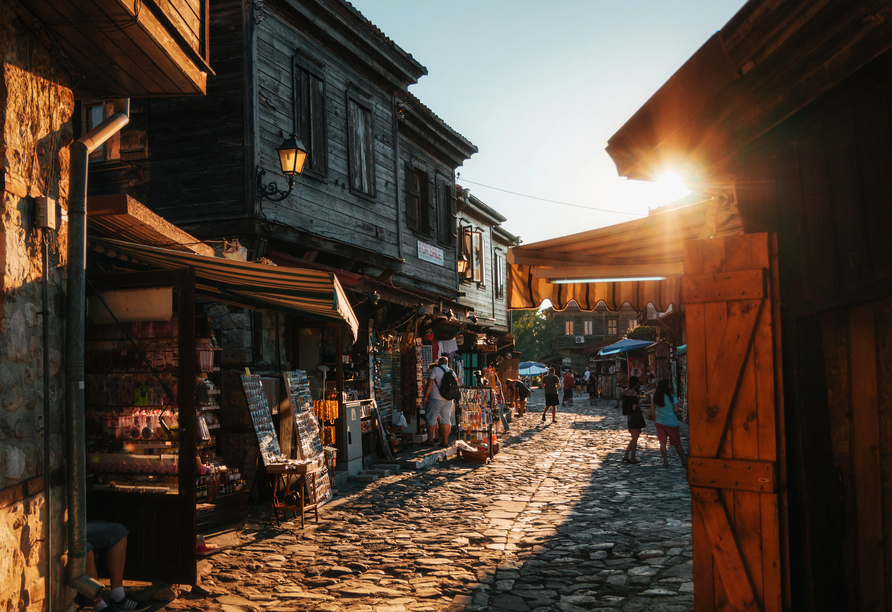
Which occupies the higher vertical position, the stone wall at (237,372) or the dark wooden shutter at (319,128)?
the dark wooden shutter at (319,128)

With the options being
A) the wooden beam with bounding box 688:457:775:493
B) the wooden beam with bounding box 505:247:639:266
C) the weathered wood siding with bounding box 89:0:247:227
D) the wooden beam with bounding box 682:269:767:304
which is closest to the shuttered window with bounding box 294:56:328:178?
the weathered wood siding with bounding box 89:0:247:227

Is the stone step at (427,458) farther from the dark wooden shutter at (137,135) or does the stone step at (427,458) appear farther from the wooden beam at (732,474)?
the wooden beam at (732,474)

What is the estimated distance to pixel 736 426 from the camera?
3.85 metres

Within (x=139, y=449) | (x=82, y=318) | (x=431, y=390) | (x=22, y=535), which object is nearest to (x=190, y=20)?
(x=82, y=318)

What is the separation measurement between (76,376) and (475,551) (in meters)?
4.06

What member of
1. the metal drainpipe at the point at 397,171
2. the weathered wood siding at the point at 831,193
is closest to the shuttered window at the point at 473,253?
the metal drainpipe at the point at 397,171

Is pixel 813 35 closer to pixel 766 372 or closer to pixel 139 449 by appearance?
pixel 766 372

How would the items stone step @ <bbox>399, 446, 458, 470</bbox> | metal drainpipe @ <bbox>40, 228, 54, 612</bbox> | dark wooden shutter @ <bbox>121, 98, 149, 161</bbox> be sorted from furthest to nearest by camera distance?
stone step @ <bbox>399, 446, 458, 470</bbox> → dark wooden shutter @ <bbox>121, 98, 149, 161</bbox> → metal drainpipe @ <bbox>40, 228, 54, 612</bbox>

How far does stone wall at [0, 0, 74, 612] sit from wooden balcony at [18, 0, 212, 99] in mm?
172

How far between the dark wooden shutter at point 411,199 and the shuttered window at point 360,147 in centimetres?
271

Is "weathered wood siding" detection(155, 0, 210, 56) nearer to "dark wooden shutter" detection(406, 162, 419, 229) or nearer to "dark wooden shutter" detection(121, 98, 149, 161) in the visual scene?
"dark wooden shutter" detection(121, 98, 149, 161)

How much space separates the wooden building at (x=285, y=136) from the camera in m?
10.6

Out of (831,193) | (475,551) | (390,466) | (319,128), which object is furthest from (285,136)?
(831,193)

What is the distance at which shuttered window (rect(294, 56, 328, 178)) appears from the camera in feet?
38.4
